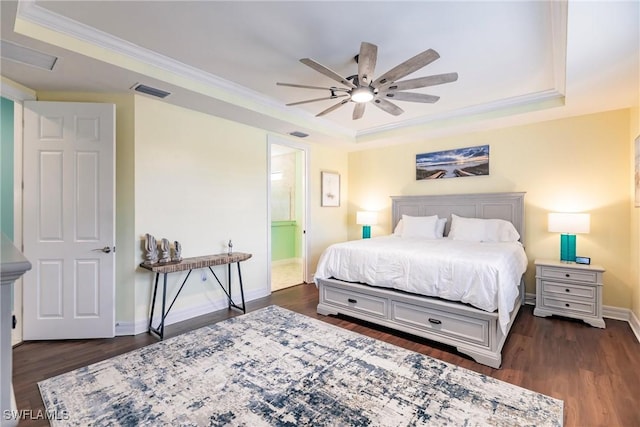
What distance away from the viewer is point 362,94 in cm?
266

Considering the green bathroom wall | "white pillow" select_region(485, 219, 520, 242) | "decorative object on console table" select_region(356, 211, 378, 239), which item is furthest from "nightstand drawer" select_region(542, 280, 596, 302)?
the green bathroom wall

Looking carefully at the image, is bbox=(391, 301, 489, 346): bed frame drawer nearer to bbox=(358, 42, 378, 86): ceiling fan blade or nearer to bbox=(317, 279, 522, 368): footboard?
bbox=(317, 279, 522, 368): footboard

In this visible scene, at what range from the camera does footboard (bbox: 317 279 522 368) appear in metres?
2.47

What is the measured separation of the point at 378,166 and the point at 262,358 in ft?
13.7

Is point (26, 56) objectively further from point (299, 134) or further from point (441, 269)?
point (441, 269)

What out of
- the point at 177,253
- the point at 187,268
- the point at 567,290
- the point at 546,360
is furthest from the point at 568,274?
the point at 177,253

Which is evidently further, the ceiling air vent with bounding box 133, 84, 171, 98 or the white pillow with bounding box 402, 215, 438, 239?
the white pillow with bounding box 402, 215, 438, 239

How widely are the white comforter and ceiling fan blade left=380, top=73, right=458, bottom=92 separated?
159 cm

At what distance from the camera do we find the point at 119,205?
10.2 feet

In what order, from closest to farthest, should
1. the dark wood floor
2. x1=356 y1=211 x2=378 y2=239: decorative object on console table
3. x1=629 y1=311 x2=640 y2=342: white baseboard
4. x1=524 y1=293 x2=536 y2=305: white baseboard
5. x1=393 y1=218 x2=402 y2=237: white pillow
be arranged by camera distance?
the dark wood floor, x1=629 y1=311 x2=640 y2=342: white baseboard, x1=524 y1=293 x2=536 y2=305: white baseboard, x1=393 y1=218 x2=402 y2=237: white pillow, x1=356 y1=211 x2=378 y2=239: decorative object on console table

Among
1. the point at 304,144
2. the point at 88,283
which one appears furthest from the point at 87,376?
the point at 304,144

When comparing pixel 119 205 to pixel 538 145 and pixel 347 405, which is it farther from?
pixel 538 145

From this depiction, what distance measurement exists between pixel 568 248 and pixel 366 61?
3.39m
